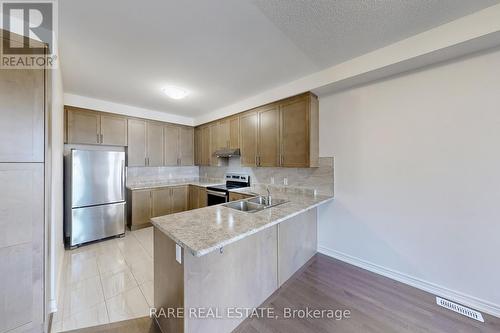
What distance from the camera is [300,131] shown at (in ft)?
9.06

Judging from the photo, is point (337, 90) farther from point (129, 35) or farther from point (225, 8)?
point (129, 35)

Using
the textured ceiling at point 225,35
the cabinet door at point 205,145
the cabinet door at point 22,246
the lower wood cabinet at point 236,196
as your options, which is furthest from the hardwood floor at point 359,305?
the cabinet door at point 205,145

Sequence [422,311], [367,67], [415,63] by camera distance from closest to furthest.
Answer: [422,311], [415,63], [367,67]

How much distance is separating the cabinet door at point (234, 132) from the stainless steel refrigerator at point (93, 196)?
81.6 inches

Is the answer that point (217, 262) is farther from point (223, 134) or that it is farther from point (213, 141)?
point (213, 141)

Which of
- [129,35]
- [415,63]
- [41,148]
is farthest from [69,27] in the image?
[415,63]

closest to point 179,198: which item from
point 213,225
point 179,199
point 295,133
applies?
point 179,199

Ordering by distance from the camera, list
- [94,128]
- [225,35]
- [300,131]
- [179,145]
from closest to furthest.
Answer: [225,35] < [300,131] < [94,128] < [179,145]

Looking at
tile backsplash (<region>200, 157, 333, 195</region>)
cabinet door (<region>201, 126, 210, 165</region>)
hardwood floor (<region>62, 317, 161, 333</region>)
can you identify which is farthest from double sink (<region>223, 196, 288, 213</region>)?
cabinet door (<region>201, 126, 210, 165</region>)

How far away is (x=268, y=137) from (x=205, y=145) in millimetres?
2049

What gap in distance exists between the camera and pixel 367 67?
208 cm

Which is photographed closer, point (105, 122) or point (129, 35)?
point (129, 35)

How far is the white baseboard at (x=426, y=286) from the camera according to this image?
1732 mm

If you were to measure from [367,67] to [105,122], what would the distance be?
4445 millimetres
